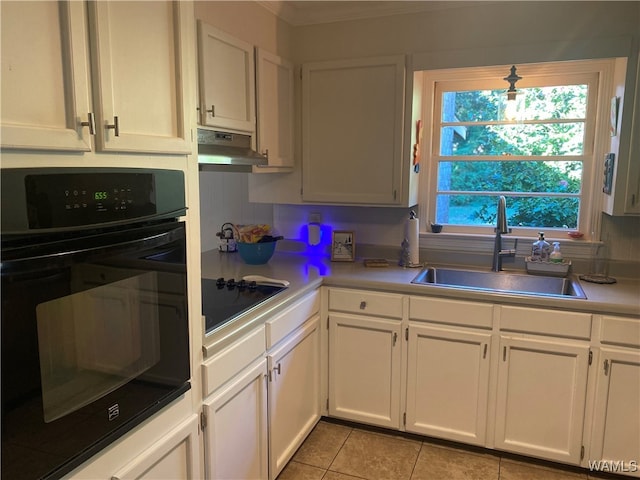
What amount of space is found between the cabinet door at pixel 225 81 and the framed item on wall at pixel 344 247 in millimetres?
909

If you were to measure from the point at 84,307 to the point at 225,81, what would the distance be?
54.9 inches

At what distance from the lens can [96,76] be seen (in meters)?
1.11

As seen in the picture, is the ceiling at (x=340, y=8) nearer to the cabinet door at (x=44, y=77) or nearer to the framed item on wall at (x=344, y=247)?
the framed item on wall at (x=344, y=247)

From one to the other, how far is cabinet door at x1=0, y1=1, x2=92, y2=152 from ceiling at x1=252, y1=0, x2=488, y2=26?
1.62 meters

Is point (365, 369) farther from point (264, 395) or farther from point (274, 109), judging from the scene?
point (274, 109)

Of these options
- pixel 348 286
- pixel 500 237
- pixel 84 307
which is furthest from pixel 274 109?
pixel 84 307

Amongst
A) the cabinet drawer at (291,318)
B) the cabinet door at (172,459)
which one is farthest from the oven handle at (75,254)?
the cabinet drawer at (291,318)

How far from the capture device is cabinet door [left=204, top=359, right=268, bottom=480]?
1.69 m

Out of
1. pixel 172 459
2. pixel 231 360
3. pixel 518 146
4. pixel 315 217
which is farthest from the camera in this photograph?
pixel 315 217

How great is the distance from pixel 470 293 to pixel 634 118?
1148 mm

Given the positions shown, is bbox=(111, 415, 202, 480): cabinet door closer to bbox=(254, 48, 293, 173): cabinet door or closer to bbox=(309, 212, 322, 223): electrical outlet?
bbox=(254, 48, 293, 173): cabinet door

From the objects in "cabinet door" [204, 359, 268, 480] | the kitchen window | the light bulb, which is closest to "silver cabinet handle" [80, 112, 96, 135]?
"cabinet door" [204, 359, 268, 480]

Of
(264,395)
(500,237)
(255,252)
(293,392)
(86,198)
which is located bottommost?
(293,392)

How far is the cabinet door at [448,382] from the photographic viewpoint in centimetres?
238
